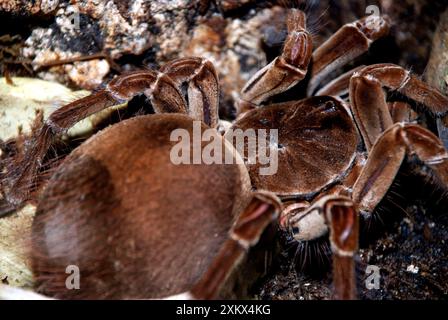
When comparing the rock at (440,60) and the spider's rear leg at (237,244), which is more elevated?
the rock at (440,60)

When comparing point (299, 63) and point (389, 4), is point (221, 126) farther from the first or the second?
point (389, 4)

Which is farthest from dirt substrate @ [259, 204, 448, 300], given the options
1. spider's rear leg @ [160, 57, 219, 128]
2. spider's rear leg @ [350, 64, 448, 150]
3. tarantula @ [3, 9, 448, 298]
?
spider's rear leg @ [160, 57, 219, 128]

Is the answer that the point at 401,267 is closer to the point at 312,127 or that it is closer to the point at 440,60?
the point at 312,127

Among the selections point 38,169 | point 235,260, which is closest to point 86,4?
point 38,169

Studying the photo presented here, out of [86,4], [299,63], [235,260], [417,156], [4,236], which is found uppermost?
[86,4]

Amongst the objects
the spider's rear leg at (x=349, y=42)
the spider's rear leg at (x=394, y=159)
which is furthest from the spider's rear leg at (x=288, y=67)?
the spider's rear leg at (x=394, y=159)

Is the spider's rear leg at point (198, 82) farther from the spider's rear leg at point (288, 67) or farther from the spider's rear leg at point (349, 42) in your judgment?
the spider's rear leg at point (349, 42)

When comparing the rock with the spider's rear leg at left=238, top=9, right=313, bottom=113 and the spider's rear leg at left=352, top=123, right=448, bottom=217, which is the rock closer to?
the spider's rear leg at left=352, top=123, right=448, bottom=217
